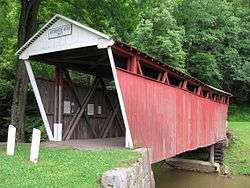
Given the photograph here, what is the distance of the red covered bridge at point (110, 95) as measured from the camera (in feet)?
38.9

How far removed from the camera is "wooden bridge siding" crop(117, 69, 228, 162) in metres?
12.0

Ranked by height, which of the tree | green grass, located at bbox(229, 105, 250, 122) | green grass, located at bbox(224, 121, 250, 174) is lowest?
green grass, located at bbox(224, 121, 250, 174)

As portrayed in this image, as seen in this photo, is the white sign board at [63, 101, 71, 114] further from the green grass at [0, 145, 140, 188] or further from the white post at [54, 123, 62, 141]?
the green grass at [0, 145, 140, 188]

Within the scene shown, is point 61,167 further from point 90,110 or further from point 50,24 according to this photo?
point 90,110

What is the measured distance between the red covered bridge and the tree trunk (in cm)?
141

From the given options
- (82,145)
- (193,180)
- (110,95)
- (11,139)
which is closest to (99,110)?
(110,95)

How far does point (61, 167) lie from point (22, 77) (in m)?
7.49

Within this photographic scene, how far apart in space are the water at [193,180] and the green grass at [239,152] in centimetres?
140

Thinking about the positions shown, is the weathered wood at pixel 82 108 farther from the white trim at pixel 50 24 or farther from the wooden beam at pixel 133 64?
the wooden beam at pixel 133 64

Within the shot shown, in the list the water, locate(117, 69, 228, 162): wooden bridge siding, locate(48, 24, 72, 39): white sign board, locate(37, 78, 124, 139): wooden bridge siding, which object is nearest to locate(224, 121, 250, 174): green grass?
the water

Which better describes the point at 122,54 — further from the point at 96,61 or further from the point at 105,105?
the point at 105,105

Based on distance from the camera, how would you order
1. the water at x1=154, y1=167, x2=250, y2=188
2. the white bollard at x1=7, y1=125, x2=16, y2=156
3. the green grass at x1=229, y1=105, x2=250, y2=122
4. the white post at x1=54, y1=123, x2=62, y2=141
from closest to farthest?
the white bollard at x1=7, y1=125, x2=16, y2=156 < the white post at x1=54, y1=123, x2=62, y2=141 < the water at x1=154, y1=167, x2=250, y2=188 < the green grass at x1=229, y1=105, x2=250, y2=122

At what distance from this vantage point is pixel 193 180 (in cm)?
2038

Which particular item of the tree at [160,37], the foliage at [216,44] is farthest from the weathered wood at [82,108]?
the foliage at [216,44]
